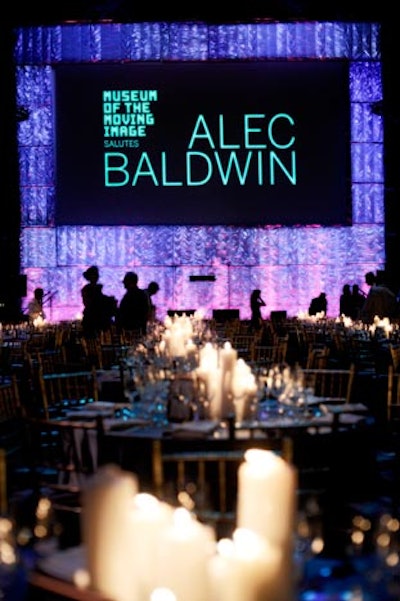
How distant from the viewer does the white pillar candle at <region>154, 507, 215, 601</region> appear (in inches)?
66.6

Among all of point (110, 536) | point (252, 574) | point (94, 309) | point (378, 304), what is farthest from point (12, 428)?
point (252, 574)

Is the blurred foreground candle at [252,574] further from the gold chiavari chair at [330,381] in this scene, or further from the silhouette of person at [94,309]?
the silhouette of person at [94,309]

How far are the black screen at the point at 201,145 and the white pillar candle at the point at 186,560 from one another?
62.0 feet

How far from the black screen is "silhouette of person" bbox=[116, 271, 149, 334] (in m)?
8.93

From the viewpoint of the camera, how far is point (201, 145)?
20609 mm

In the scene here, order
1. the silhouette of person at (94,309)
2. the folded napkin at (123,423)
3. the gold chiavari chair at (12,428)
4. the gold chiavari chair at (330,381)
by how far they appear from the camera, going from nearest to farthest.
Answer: the folded napkin at (123,423), the gold chiavari chair at (12,428), the gold chiavari chair at (330,381), the silhouette of person at (94,309)

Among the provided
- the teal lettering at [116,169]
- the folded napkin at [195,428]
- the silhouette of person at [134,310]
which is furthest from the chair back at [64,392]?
the teal lettering at [116,169]

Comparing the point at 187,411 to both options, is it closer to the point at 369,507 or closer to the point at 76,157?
the point at 369,507

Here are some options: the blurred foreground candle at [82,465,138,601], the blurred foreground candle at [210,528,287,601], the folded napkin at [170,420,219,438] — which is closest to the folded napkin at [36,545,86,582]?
the blurred foreground candle at [82,465,138,601]

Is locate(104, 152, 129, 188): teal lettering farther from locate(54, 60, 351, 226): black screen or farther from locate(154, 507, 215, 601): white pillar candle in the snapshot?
locate(154, 507, 215, 601): white pillar candle

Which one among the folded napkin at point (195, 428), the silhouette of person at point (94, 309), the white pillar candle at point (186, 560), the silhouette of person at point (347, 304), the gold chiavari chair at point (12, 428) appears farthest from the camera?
the silhouette of person at point (347, 304)

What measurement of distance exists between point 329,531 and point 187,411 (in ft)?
2.97

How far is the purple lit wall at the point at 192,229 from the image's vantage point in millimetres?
20891

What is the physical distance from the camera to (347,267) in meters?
21.2
